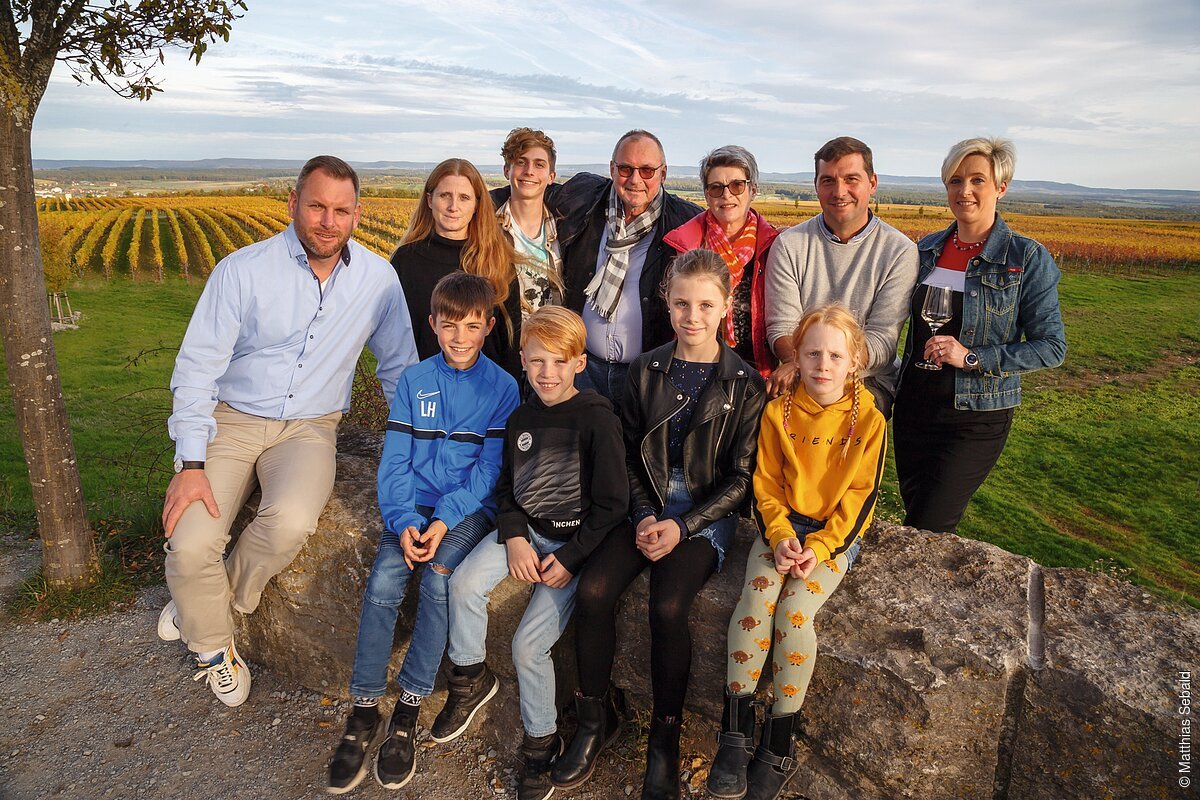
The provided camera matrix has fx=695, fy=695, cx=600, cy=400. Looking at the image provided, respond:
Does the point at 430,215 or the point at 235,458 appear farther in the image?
the point at 430,215

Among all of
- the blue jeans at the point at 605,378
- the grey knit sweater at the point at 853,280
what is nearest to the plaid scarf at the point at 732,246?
the grey knit sweater at the point at 853,280

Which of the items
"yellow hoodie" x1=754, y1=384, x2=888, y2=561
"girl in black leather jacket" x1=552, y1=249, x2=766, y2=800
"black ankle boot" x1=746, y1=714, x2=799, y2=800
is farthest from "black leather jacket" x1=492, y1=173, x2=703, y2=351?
"black ankle boot" x1=746, y1=714, x2=799, y2=800

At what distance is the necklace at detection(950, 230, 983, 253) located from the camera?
11.4 feet

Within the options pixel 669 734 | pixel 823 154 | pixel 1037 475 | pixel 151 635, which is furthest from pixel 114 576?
pixel 1037 475

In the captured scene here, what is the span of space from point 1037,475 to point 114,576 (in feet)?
40.4

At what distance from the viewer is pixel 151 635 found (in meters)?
4.01

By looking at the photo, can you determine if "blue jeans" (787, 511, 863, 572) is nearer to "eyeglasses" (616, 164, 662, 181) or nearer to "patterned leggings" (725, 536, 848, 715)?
"patterned leggings" (725, 536, 848, 715)

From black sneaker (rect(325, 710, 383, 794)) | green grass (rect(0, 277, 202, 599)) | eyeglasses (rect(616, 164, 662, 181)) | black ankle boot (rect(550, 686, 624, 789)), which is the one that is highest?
eyeglasses (rect(616, 164, 662, 181))

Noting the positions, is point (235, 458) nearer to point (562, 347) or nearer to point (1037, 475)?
point (562, 347)

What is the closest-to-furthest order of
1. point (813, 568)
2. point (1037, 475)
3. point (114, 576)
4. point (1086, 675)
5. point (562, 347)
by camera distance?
point (1086, 675) < point (813, 568) < point (562, 347) < point (114, 576) < point (1037, 475)

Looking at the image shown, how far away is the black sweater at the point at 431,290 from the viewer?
13.4 feet

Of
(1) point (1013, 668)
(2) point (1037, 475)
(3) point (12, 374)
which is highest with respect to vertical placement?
(3) point (12, 374)

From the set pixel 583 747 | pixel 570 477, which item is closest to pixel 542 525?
pixel 570 477

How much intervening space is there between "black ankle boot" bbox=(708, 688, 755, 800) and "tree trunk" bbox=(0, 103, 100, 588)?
386cm
